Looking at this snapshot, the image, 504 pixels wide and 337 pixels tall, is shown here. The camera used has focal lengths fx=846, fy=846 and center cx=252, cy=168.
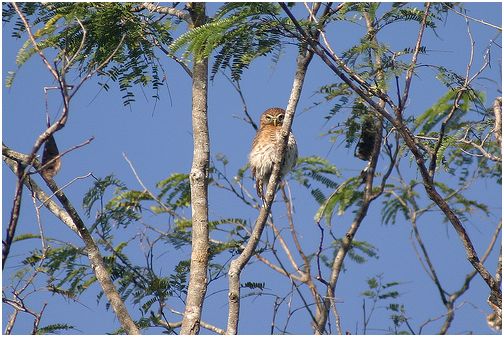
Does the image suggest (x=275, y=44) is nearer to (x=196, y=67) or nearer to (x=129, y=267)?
(x=196, y=67)

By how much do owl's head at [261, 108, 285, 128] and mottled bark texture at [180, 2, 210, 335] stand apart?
2.63 metres

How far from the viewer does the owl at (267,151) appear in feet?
26.4

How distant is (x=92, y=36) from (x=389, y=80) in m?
1.99

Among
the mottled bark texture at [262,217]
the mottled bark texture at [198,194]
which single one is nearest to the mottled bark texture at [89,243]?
the mottled bark texture at [198,194]

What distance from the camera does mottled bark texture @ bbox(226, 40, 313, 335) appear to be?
5.38 m

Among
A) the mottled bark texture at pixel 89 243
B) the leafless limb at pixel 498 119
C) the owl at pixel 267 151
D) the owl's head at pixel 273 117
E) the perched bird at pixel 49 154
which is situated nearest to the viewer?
the leafless limb at pixel 498 119

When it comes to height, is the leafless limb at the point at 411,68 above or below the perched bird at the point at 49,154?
above

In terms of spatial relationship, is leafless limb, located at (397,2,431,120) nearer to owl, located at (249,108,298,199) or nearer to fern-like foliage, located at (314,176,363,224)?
owl, located at (249,108,298,199)

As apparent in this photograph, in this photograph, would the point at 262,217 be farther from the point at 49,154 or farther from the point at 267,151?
the point at 267,151

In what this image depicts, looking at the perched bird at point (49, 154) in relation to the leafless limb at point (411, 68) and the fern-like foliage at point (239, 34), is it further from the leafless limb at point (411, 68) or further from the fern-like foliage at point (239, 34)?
the leafless limb at point (411, 68)

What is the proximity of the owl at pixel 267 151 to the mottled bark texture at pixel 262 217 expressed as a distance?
2.13m

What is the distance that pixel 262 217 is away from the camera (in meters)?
5.62

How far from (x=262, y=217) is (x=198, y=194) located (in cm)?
46

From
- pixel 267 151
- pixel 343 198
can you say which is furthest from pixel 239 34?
pixel 343 198
